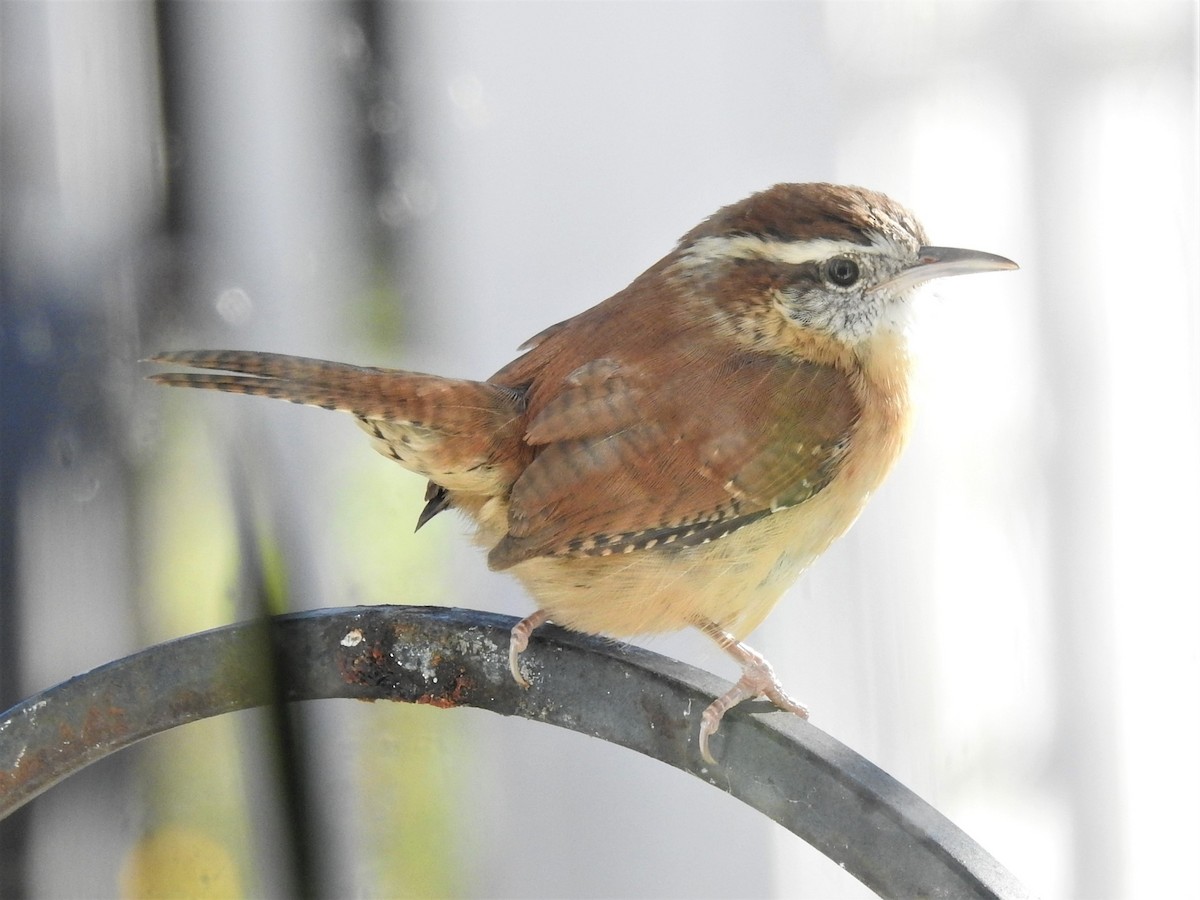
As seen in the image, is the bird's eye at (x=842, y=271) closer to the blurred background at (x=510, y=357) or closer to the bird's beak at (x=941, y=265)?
the bird's beak at (x=941, y=265)

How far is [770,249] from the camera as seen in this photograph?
266cm

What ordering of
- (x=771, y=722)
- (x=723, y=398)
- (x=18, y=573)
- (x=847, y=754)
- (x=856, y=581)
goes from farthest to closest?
1. (x=856, y=581)
2. (x=18, y=573)
3. (x=723, y=398)
4. (x=771, y=722)
5. (x=847, y=754)

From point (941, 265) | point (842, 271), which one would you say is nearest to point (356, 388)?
point (842, 271)

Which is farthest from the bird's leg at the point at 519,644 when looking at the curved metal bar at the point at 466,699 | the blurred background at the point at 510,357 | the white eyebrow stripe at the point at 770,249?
the blurred background at the point at 510,357

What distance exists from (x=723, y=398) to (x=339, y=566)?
194 cm

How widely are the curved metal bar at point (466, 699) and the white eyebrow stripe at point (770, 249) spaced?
0.89 m

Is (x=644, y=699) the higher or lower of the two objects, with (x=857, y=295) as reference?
lower

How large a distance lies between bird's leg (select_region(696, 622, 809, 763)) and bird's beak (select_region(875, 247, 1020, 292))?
75 cm

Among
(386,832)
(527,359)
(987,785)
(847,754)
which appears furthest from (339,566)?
(847,754)

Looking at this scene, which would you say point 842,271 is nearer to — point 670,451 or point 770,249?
point 770,249

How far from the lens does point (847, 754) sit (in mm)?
1846

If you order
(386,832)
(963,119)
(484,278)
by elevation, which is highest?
(963,119)

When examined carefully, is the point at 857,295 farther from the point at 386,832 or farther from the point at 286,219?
the point at 386,832

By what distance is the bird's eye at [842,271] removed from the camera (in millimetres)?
2598
